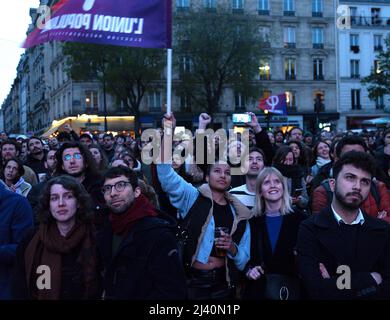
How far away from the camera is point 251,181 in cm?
534

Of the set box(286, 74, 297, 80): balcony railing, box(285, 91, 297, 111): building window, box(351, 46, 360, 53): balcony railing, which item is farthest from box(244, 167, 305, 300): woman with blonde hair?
box(351, 46, 360, 53): balcony railing

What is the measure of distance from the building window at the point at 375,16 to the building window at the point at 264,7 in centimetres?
1188

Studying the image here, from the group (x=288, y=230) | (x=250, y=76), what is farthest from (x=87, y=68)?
(x=288, y=230)

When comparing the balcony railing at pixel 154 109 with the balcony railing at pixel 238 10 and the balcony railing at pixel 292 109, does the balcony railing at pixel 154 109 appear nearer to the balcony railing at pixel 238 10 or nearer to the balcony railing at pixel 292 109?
the balcony railing at pixel 238 10

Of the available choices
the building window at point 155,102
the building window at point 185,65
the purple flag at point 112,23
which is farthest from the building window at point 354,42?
the purple flag at point 112,23

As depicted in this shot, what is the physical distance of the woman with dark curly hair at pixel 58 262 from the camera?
316 cm

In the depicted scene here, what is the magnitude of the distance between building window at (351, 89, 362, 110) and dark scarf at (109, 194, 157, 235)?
46.8 metres

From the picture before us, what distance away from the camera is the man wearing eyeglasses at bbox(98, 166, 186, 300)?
118 inches

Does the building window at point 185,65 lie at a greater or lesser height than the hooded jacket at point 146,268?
greater

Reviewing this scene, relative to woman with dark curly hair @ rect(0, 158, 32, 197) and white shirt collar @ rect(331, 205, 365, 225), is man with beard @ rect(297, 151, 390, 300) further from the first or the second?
woman with dark curly hair @ rect(0, 158, 32, 197)

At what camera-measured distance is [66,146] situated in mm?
Result: 5266
